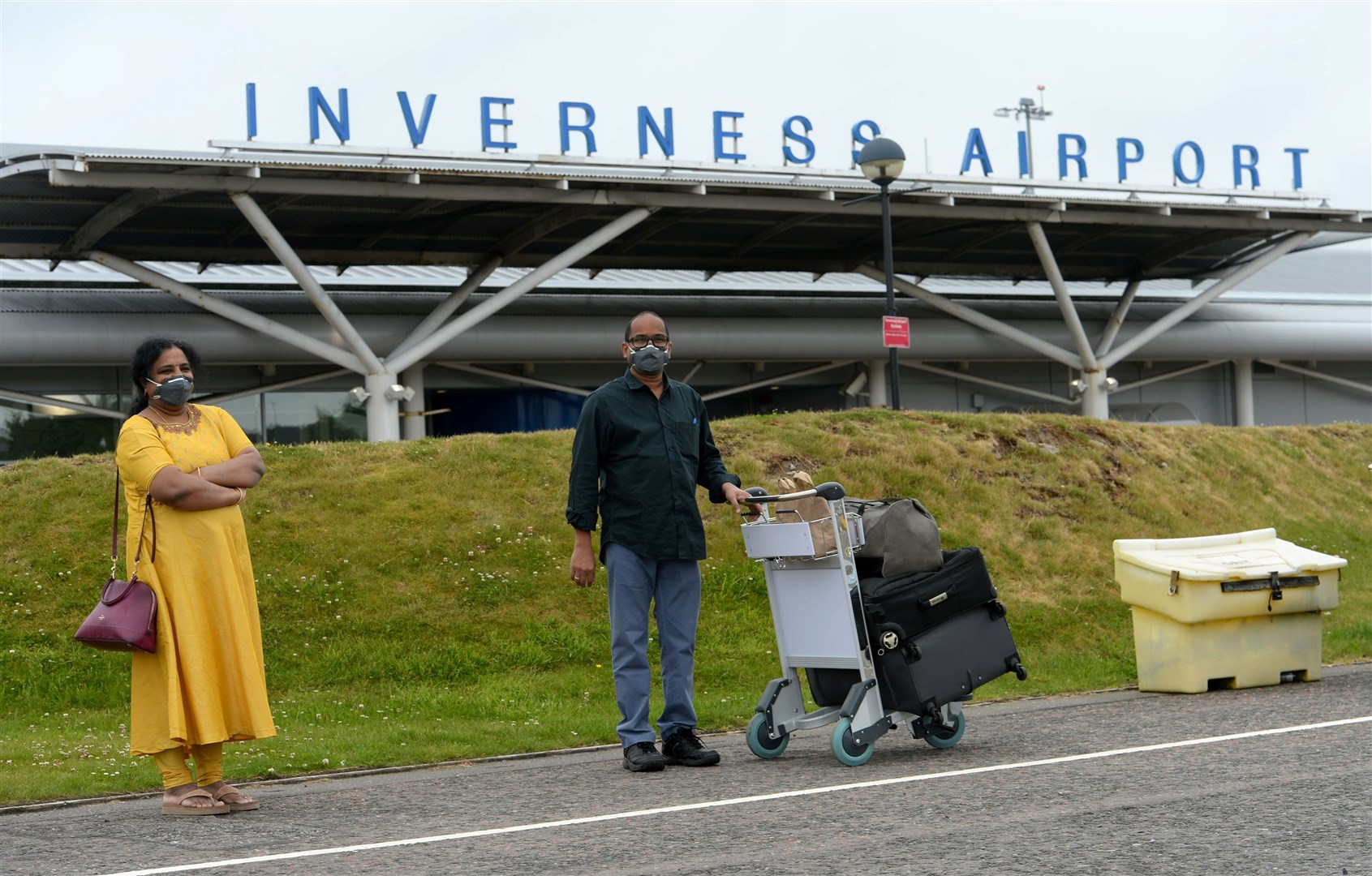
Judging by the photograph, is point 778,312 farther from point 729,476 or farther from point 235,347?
point 729,476

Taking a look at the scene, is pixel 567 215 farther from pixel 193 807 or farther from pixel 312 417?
pixel 193 807

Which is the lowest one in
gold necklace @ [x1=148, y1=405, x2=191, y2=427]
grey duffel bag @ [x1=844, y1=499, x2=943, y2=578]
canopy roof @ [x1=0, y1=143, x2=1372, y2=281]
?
grey duffel bag @ [x1=844, y1=499, x2=943, y2=578]

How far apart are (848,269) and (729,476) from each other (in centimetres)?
2895

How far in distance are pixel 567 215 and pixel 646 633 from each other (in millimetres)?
21550

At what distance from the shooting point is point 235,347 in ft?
99.8

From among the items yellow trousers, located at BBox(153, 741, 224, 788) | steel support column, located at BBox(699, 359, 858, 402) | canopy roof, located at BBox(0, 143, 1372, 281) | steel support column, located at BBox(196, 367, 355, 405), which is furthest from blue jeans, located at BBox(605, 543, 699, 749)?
steel support column, located at BBox(699, 359, 858, 402)

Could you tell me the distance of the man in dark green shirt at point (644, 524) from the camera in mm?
7609

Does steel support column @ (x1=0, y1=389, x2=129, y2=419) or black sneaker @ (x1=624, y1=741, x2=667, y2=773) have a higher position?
steel support column @ (x1=0, y1=389, x2=129, y2=419)

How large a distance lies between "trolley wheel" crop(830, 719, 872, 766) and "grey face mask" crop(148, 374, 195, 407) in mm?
3223

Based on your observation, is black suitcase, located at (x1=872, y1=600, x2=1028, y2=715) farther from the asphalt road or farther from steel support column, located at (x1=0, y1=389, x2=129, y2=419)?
steel support column, located at (x1=0, y1=389, x2=129, y2=419)

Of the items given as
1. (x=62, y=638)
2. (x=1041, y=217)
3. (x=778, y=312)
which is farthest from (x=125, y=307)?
(x=62, y=638)

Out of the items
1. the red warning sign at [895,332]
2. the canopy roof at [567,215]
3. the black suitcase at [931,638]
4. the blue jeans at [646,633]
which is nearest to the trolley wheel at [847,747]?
the black suitcase at [931,638]

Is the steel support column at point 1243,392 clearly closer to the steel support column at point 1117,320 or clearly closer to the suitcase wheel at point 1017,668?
the steel support column at point 1117,320

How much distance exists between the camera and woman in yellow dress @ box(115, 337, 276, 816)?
6.57 m
